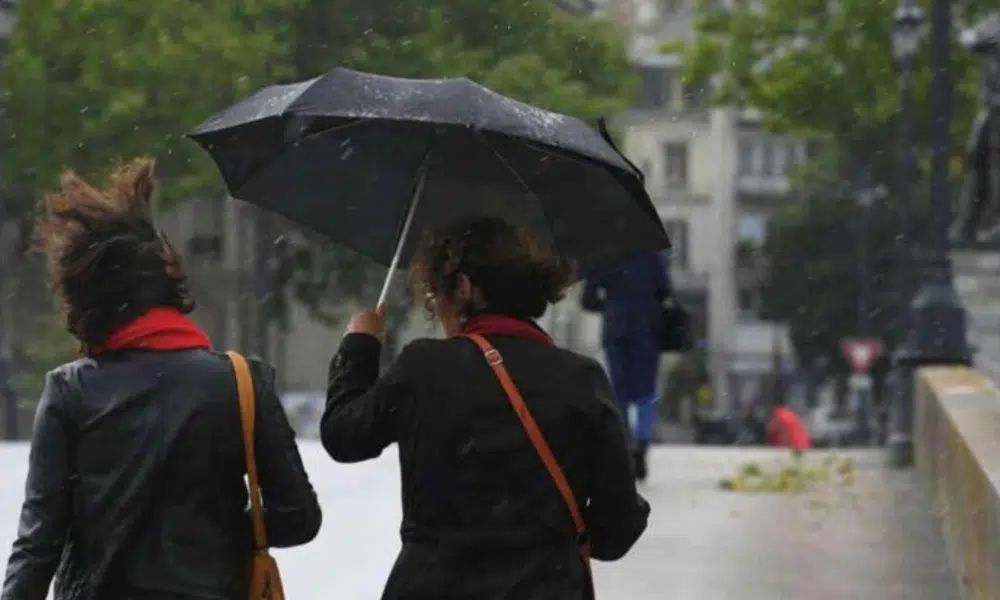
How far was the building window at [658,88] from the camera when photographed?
95125 mm

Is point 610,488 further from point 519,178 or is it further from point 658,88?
point 658,88

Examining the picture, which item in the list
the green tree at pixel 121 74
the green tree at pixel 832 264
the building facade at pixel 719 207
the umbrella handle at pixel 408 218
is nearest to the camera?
the umbrella handle at pixel 408 218

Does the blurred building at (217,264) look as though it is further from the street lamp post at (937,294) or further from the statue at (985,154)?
the street lamp post at (937,294)

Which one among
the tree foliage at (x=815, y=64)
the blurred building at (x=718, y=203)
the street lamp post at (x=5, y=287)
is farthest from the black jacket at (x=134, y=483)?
the blurred building at (x=718, y=203)

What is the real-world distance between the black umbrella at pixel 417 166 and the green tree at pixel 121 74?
28.3 meters

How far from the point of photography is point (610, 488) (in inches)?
166

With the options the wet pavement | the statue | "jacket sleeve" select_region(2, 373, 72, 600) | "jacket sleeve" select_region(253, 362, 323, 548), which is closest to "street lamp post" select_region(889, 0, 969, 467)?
the statue

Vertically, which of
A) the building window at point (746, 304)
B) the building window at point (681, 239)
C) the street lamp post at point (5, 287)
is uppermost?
the street lamp post at point (5, 287)

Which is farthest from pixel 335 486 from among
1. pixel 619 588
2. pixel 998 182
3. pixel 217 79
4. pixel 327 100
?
pixel 217 79

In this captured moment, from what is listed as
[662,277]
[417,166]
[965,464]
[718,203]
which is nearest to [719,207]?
[718,203]

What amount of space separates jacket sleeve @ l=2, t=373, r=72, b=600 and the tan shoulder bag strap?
308 mm

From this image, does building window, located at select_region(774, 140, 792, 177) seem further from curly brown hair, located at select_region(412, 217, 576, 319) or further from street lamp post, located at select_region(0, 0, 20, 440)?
curly brown hair, located at select_region(412, 217, 576, 319)

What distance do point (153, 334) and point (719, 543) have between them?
7.07m

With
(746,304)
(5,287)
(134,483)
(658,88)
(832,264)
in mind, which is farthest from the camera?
(658,88)
